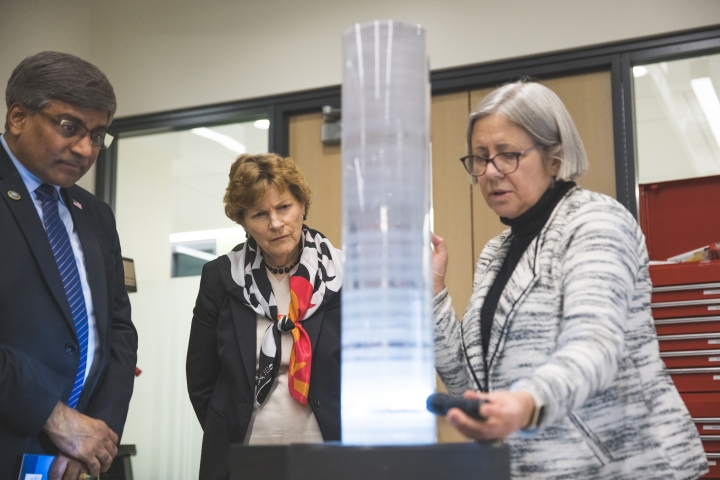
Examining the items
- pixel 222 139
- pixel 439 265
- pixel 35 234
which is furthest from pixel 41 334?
pixel 222 139

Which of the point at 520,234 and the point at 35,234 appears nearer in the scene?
the point at 520,234

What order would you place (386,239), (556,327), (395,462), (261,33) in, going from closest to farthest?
(395,462) < (386,239) < (556,327) < (261,33)

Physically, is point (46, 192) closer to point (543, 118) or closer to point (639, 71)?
point (543, 118)

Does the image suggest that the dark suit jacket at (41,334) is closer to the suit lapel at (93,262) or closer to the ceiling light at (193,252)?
the suit lapel at (93,262)

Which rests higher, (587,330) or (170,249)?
(170,249)

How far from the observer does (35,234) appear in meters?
1.58

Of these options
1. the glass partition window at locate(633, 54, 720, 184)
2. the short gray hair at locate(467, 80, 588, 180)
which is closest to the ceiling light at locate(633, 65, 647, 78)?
the glass partition window at locate(633, 54, 720, 184)

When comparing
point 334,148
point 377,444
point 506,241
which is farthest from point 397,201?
point 334,148

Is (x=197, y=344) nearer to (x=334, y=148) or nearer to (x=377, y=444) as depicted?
(x=377, y=444)

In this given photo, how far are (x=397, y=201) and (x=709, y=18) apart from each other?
2.87m

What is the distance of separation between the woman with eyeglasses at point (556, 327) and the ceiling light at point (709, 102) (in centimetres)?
232

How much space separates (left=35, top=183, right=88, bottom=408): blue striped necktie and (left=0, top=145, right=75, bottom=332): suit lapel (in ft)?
0.11

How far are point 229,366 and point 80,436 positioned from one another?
627 mm

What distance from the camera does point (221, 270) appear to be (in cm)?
225
